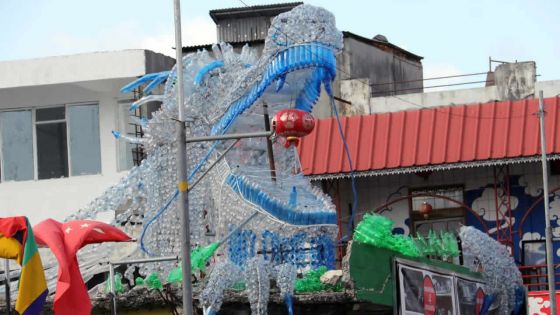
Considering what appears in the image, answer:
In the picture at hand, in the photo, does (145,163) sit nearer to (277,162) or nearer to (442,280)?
(277,162)

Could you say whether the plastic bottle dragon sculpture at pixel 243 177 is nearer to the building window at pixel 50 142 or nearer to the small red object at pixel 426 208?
the building window at pixel 50 142

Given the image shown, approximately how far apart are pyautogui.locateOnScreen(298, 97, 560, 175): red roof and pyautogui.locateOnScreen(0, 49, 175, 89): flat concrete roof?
187 inches

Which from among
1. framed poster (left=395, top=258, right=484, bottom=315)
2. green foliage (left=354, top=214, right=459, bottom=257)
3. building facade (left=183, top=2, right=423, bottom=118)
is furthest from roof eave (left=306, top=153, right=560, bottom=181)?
green foliage (left=354, top=214, right=459, bottom=257)

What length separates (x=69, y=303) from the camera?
2459 cm

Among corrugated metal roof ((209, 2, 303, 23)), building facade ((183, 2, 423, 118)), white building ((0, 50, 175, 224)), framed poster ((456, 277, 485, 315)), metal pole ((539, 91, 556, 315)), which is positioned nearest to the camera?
framed poster ((456, 277, 485, 315))

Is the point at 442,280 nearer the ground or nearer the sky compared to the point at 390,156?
nearer the ground

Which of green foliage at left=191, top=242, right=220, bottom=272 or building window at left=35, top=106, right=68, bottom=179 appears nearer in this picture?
green foliage at left=191, top=242, right=220, bottom=272

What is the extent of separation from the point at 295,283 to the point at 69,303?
179 inches

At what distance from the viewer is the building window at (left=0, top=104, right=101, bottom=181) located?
3853 cm

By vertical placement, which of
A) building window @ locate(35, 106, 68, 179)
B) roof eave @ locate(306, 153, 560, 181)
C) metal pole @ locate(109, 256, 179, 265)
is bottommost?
metal pole @ locate(109, 256, 179, 265)

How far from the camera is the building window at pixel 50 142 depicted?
38.5 m

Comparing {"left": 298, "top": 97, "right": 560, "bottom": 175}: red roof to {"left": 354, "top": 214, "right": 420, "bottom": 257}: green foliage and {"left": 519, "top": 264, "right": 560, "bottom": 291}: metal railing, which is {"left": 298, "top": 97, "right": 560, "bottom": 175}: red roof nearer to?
{"left": 519, "top": 264, "right": 560, "bottom": 291}: metal railing

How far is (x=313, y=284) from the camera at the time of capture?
27484mm

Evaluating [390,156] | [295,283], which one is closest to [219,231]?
[295,283]
